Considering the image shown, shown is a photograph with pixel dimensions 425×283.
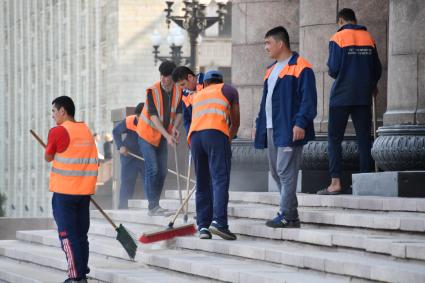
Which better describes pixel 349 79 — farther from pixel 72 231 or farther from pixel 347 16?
pixel 72 231

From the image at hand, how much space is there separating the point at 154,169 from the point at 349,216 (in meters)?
5.00

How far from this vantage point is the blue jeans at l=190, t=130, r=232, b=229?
15422mm

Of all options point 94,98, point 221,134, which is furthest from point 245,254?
point 94,98

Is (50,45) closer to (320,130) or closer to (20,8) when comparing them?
(20,8)

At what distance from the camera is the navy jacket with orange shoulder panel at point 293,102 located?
1474 cm

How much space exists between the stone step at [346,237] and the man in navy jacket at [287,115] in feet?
0.82

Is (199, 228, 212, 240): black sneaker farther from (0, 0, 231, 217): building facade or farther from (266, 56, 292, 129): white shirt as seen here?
(0, 0, 231, 217): building facade

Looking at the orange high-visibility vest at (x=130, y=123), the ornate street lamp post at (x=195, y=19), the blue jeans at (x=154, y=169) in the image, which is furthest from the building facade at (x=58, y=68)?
the blue jeans at (x=154, y=169)

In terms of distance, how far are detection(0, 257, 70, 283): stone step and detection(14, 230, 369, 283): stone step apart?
2.16 feet

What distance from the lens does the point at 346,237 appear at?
13.4m

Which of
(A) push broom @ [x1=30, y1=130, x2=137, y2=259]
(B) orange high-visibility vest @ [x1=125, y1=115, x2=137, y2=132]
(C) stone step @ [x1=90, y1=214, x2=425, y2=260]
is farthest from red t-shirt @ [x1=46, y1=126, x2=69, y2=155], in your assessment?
(B) orange high-visibility vest @ [x1=125, y1=115, x2=137, y2=132]

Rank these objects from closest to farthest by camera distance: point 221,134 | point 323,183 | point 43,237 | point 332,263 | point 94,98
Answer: point 332,263 → point 221,134 → point 323,183 → point 43,237 → point 94,98

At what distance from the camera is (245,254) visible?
47.6 feet

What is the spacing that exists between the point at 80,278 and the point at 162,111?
162 inches
